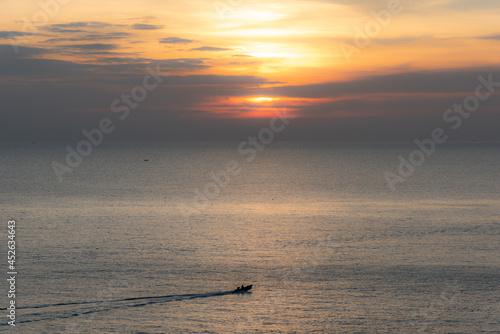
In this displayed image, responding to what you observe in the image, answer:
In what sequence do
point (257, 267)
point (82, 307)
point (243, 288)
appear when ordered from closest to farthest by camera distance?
point (82, 307) → point (243, 288) → point (257, 267)

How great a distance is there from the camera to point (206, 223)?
118m

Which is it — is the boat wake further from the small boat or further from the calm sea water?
the small boat

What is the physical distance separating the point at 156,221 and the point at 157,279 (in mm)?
46746

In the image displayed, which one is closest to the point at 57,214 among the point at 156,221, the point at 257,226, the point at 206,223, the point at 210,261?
the point at 156,221

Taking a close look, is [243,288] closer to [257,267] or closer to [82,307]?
[257,267]

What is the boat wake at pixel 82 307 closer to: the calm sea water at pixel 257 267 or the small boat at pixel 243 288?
the calm sea water at pixel 257 267

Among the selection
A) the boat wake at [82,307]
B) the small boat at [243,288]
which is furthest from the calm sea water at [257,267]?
the small boat at [243,288]

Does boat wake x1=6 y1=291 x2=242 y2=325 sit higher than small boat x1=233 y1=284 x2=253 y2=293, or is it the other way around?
small boat x1=233 y1=284 x2=253 y2=293

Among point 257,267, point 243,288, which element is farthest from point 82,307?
point 257,267

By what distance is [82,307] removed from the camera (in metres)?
61.4

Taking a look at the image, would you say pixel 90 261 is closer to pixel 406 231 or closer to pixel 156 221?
pixel 156 221

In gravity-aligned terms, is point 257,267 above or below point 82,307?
above

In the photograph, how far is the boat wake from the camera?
58531 mm

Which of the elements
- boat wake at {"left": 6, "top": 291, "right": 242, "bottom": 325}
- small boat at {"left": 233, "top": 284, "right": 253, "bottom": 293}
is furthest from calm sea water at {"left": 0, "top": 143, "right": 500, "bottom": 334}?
small boat at {"left": 233, "top": 284, "right": 253, "bottom": 293}
